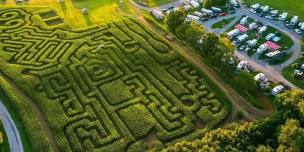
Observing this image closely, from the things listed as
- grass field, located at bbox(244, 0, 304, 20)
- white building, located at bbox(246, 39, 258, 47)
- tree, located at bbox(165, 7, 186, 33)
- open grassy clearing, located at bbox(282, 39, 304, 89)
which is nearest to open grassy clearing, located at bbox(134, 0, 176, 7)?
tree, located at bbox(165, 7, 186, 33)

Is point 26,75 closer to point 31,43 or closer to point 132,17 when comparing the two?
point 31,43

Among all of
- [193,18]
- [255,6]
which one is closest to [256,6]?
[255,6]

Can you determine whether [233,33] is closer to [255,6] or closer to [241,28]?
[241,28]

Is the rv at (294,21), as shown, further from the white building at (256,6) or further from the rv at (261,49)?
the rv at (261,49)

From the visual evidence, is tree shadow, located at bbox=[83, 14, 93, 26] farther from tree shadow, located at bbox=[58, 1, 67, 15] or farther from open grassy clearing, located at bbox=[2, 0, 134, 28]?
tree shadow, located at bbox=[58, 1, 67, 15]

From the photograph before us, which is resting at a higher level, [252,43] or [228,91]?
[252,43]
